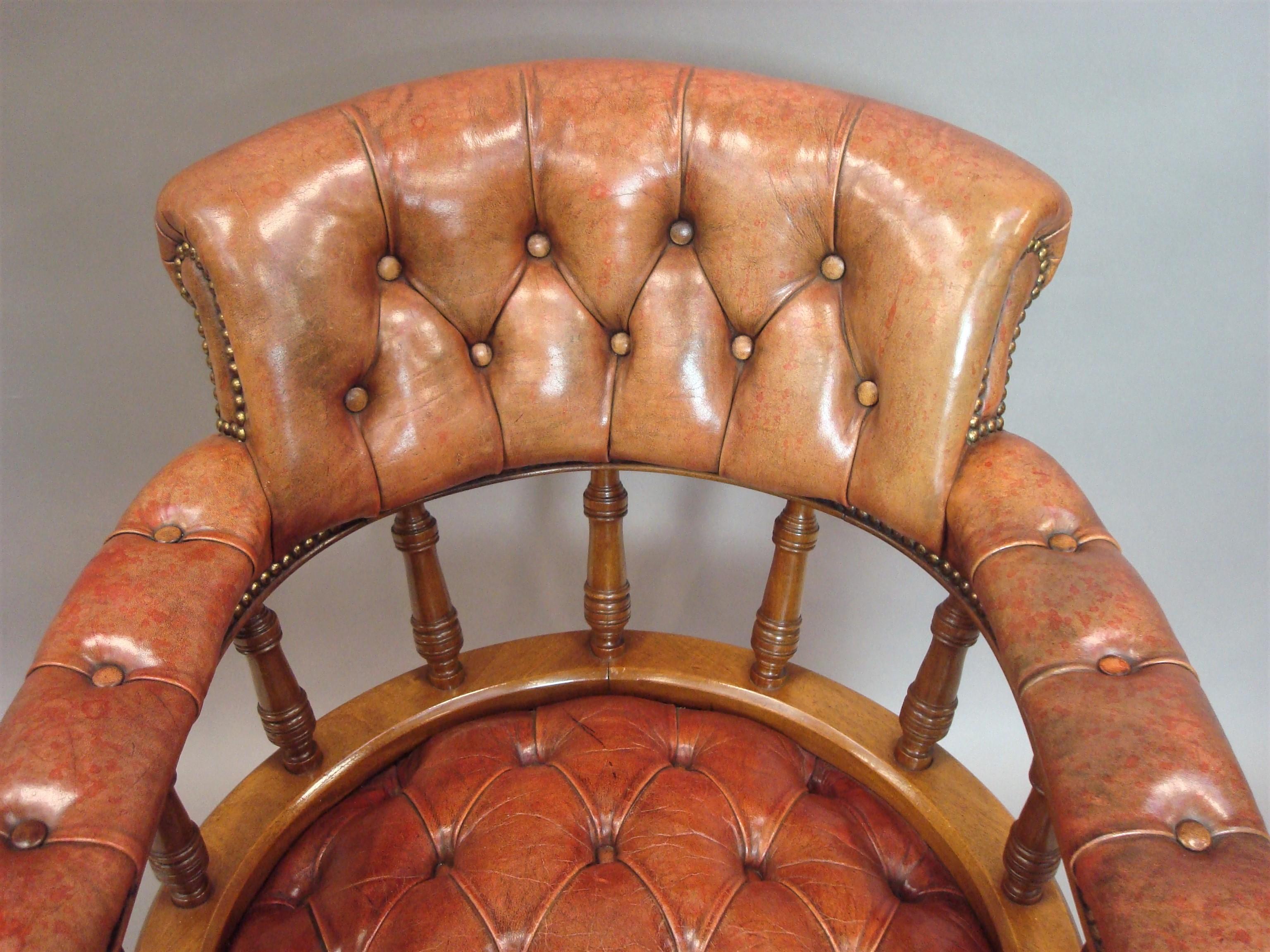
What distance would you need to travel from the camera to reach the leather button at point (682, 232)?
87 centimetres

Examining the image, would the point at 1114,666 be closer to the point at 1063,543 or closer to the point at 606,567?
the point at 1063,543

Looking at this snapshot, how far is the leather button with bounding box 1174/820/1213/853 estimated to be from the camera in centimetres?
56

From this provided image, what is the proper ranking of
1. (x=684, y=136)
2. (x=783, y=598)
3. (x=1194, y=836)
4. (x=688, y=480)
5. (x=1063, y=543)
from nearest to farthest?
(x=1194, y=836) < (x=1063, y=543) < (x=684, y=136) < (x=783, y=598) < (x=688, y=480)

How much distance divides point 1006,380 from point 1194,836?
39cm

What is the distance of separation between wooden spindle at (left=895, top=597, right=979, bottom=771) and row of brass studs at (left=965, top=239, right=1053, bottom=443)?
15 cm

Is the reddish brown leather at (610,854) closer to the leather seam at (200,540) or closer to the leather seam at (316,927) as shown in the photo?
the leather seam at (316,927)

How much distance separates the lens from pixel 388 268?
33.4 inches

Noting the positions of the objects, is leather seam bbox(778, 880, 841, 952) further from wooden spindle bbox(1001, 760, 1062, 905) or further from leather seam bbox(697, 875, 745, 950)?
wooden spindle bbox(1001, 760, 1062, 905)

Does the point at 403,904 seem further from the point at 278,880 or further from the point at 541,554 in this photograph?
the point at 541,554

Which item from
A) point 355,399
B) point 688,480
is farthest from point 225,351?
point 688,480

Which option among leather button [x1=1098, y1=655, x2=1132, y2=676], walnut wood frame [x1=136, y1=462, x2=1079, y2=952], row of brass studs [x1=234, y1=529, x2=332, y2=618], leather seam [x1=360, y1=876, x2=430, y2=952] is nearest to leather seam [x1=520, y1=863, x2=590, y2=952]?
leather seam [x1=360, y1=876, x2=430, y2=952]

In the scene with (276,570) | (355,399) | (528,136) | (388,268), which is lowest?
(276,570)

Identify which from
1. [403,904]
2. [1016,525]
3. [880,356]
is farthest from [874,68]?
[403,904]

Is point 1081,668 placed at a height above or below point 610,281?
below
